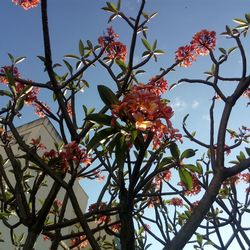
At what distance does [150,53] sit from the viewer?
3600 millimetres

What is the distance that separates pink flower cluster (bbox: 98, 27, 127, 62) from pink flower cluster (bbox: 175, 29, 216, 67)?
0.63 meters

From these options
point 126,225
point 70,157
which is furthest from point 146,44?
point 126,225

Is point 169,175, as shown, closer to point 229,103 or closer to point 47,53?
point 229,103

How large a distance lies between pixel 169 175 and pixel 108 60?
1431 millimetres

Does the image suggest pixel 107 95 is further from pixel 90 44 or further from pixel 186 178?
pixel 90 44

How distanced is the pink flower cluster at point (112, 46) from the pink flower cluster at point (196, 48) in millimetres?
628

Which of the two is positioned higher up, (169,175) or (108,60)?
(108,60)

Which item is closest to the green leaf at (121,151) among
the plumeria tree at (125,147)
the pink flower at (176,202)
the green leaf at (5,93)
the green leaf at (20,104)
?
the plumeria tree at (125,147)

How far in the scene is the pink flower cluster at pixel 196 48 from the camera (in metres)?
3.44

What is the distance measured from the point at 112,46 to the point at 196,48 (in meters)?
0.92

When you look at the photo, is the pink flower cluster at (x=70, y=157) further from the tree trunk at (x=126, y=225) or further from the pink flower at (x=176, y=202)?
the pink flower at (x=176, y=202)

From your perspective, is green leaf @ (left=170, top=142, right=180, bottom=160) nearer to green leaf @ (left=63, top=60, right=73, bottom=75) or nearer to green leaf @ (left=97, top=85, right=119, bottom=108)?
green leaf @ (left=97, top=85, right=119, bottom=108)

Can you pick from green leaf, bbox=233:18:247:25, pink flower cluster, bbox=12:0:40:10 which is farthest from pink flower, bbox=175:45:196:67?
pink flower cluster, bbox=12:0:40:10

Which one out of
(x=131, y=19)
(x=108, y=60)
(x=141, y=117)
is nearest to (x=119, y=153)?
(x=141, y=117)
